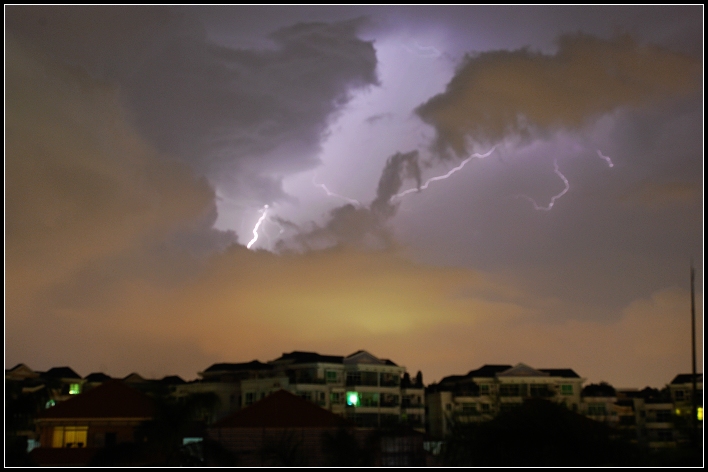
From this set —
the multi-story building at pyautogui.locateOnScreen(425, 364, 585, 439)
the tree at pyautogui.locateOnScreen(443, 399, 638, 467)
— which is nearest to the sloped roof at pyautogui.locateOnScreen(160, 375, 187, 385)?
the multi-story building at pyautogui.locateOnScreen(425, 364, 585, 439)

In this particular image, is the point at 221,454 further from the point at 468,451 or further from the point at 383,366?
the point at 383,366

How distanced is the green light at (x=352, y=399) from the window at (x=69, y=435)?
21.1m

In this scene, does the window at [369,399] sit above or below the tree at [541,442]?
below

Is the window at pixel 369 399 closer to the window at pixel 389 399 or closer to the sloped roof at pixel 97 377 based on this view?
the window at pixel 389 399

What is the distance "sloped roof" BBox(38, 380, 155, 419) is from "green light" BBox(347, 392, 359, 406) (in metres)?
19.4

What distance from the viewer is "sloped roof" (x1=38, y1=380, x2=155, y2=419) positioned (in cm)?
2931

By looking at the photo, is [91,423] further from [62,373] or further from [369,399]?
[62,373]

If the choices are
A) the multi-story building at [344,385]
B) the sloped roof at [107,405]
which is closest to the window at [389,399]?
the multi-story building at [344,385]

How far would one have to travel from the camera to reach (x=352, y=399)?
4788cm

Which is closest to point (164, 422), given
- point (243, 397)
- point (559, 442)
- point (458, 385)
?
point (559, 442)

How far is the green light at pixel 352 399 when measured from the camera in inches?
1880

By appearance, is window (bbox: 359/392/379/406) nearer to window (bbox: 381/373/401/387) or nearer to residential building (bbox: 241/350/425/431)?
residential building (bbox: 241/350/425/431)

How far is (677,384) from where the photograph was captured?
176 ft

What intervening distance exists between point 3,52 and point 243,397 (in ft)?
109
